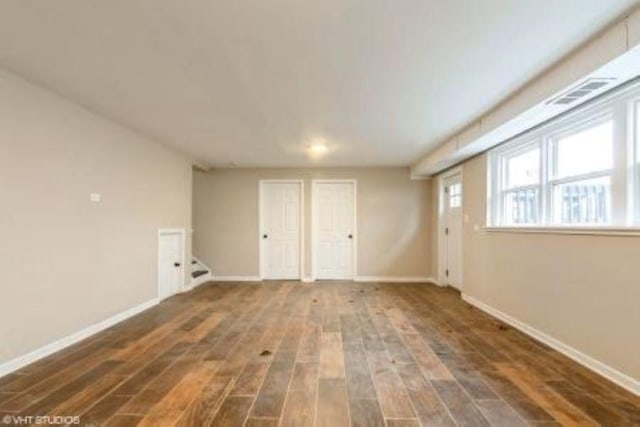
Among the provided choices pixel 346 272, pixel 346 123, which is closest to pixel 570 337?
pixel 346 123

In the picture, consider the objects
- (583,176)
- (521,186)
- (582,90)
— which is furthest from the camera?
(521,186)

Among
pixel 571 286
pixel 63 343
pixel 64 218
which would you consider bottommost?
pixel 63 343

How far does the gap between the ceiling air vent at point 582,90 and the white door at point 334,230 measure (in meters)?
4.60

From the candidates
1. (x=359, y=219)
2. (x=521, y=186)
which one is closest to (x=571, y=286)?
(x=521, y=186)

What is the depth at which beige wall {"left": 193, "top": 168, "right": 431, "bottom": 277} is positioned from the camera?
A: 7121mm

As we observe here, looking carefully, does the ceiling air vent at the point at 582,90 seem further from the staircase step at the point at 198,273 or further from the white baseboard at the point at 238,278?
the staircase step at the point at 198,273

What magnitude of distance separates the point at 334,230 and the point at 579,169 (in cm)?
463

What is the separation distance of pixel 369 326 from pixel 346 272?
320cm

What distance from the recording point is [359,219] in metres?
7.16

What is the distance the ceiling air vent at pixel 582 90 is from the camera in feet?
8.06

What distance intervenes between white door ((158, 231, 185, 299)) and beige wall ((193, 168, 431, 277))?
131 centimetres

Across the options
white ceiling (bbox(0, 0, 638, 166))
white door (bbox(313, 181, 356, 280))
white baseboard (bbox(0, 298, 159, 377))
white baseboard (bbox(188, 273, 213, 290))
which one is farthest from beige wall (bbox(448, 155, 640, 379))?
white baseboard (bbox(188, 273, 213, 290))

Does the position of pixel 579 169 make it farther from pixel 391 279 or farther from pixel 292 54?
pixel 391 279

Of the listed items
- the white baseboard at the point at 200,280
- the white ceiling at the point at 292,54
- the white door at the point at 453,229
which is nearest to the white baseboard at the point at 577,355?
the white door at the point at 453,229
